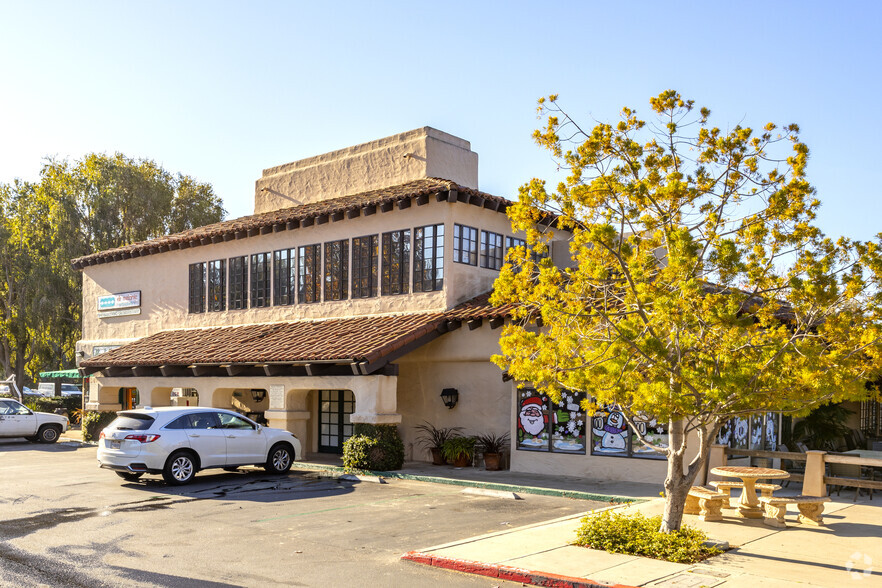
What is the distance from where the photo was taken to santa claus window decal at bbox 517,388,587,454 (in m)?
17.6

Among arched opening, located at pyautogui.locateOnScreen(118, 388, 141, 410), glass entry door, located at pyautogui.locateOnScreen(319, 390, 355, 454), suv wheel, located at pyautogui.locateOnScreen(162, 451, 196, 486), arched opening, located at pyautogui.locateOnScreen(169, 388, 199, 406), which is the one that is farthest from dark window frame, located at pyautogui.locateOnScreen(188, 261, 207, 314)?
suv wheel, located at pyautogui.locateOnScreen(162, 451, 196, 486)

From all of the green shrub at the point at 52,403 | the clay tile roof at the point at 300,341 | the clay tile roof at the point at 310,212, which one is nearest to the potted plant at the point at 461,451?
the clay tile roof at the point at 300,341

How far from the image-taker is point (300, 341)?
20.9 metres

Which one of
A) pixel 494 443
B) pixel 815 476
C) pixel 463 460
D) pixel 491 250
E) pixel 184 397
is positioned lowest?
pixel 463 460

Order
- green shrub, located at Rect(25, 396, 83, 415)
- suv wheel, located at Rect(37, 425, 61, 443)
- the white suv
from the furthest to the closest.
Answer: green shrub, located at Rect(25, 396, 83, 415) → suv wheel, located at Rect(37, 425, 61, 443) → the white suv

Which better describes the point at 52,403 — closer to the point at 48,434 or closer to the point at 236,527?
the point at 48,434

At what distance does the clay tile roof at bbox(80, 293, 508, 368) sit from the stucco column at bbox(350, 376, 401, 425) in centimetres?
78

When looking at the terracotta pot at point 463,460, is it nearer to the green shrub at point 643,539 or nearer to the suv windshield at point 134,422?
the suv windshield at point 134,422

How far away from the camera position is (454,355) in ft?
65.0

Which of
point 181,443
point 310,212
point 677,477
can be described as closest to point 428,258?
point 310,212

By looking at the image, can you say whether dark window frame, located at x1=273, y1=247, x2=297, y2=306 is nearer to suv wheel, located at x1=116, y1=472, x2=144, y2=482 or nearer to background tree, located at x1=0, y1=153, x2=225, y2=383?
suv wheel, located at x1=116, y1=472, x2=144, y2=482

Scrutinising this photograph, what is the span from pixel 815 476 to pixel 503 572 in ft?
23.0

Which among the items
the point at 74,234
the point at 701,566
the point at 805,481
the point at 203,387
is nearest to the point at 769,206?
the point at 701,566

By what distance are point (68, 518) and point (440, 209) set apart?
11.5 m
